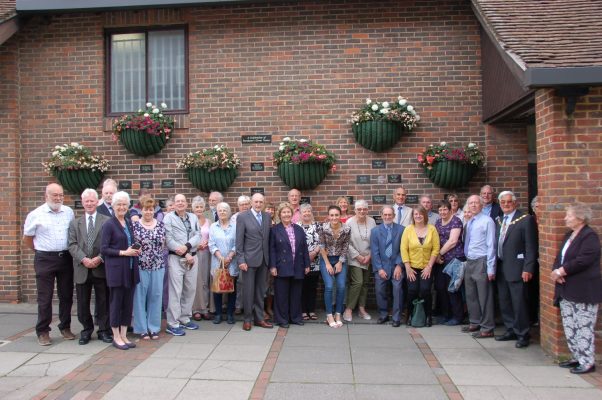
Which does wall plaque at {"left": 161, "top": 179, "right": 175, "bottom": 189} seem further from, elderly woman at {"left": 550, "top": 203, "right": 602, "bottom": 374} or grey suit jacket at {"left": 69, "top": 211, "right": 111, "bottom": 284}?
elderly woman at {"left": 550, "top": 203, "right": 602, "bottom": 374}

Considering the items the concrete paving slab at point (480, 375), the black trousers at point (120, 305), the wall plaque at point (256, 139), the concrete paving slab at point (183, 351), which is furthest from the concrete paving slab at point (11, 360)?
the concrete paving slab at point (480, 375)

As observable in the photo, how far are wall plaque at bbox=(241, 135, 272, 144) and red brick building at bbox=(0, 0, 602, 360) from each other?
81 millimetres

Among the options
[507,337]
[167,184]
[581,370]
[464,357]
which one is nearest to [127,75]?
[167,184]

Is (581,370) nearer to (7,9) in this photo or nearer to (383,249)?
(383,249)

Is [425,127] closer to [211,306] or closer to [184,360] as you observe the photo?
[211,306]

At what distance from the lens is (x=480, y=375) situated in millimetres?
5480

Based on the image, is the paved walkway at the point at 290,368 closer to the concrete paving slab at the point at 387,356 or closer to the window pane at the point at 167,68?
the concrete paving slab at the point at 387,356

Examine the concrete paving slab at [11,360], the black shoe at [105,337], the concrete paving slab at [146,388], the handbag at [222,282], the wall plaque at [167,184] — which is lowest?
the concrete paving slab at [146,388]

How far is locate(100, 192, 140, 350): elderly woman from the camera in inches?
247

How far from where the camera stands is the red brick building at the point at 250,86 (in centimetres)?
849

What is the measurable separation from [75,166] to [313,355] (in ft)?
16.2

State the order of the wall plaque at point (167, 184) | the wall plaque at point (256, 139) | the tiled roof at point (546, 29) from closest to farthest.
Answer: the tiled roof at point (546, 29) < the wall plaque at point (256, 139) < the wall plaque at point (167, 184)

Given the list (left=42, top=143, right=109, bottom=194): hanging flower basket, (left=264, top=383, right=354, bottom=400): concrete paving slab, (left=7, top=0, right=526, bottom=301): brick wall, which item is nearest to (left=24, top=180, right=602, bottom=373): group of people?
(left=7, top=0, right=526, bottom=301): brick wall

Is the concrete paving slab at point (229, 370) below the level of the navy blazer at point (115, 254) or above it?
below
